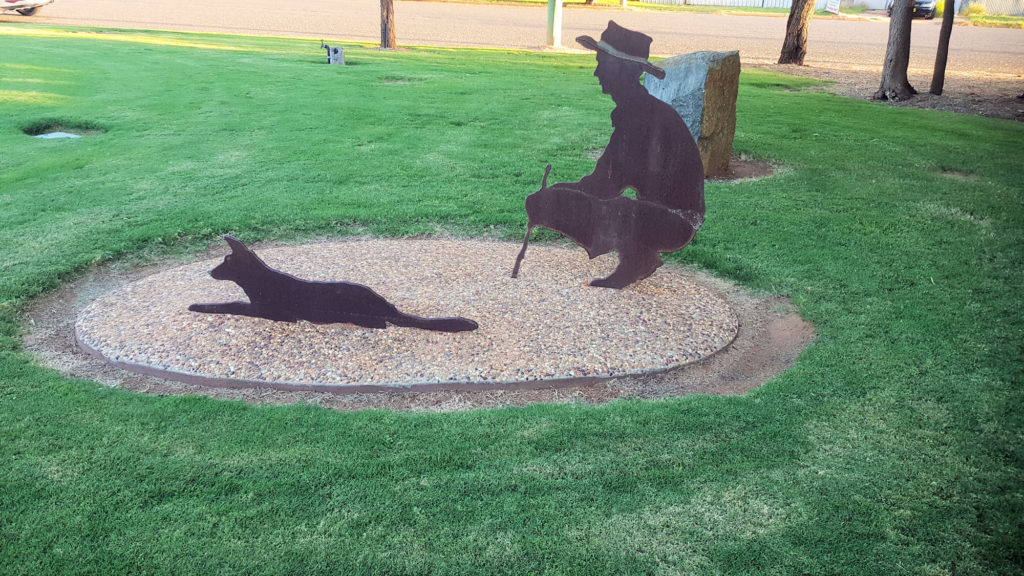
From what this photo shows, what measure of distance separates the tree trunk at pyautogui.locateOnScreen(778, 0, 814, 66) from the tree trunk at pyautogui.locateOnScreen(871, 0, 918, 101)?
3.84 meters

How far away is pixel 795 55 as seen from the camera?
1664 cm

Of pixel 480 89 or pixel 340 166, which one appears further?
pixel 480 89

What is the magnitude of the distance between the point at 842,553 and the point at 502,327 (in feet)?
8.13

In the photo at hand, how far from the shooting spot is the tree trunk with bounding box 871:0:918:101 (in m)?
12.1

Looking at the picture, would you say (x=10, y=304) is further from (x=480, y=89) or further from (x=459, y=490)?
(x=480, y=89)

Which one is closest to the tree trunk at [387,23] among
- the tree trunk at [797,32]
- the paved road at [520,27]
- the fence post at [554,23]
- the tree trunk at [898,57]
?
the paved road at [520,27]

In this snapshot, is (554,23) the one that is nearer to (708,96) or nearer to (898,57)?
(898,57)

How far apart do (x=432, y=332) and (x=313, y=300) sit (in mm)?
765

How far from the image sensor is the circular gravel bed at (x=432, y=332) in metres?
4.34

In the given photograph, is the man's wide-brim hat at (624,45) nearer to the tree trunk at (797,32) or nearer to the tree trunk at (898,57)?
the tree trunk at (898,57)

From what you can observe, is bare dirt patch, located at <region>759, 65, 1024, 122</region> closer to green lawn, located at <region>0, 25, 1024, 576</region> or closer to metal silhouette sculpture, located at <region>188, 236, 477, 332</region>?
green lawn, located at <region>0, 25, 1024, 576</region>

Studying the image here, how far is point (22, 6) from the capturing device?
21.5 meters

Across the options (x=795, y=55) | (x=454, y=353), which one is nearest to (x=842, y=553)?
(x=454, y=353)

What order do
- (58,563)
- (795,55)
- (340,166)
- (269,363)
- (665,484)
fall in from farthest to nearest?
(795,55), (340,166), (269,363), (665,484), (58,563)
